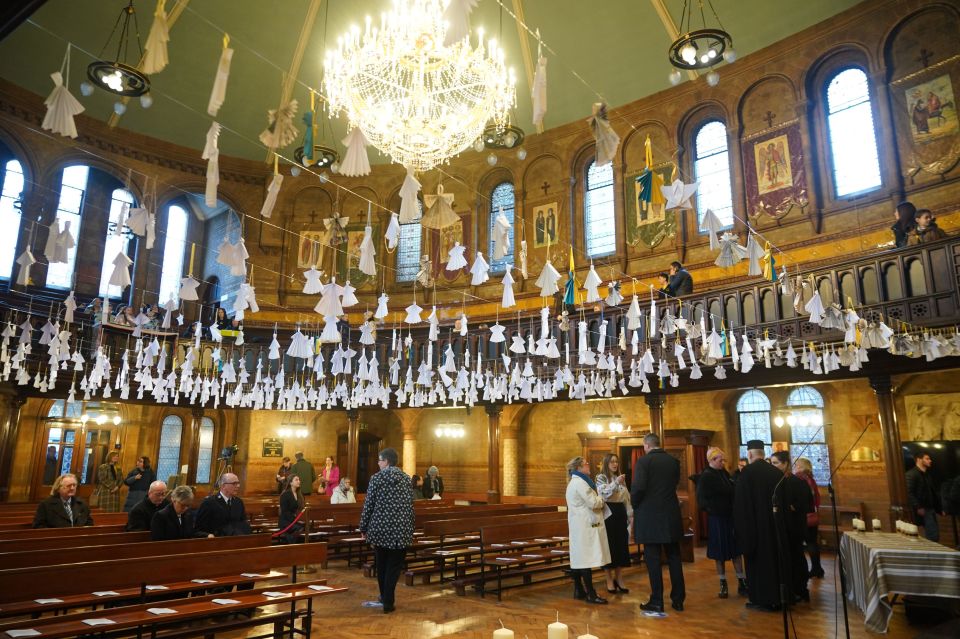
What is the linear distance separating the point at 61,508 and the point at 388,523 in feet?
13.8

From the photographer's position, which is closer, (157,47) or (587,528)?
(157,47)

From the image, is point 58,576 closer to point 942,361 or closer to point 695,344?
point 695,344

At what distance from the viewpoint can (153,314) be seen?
59.4 ft

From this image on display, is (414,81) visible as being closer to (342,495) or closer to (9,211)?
(342,495)

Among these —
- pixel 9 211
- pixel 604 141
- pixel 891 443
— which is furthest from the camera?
pixel 9 211

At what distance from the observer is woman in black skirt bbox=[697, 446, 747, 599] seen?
24.1 ft

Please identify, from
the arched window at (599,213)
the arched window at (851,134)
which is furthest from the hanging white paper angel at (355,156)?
the arched window at (599,213)

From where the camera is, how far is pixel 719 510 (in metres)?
7.37

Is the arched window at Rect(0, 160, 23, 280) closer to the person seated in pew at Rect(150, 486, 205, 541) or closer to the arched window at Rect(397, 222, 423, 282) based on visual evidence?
the arched window at Rect(397, 222, 423, 282)

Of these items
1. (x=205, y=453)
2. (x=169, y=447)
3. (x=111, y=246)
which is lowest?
(x=205, y=453)

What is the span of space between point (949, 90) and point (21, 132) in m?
23.3

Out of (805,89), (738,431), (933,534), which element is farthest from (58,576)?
(805,89)

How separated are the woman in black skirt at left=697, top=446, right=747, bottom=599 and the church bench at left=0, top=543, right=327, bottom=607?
14.3ft

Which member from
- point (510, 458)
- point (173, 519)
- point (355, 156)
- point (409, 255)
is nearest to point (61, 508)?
point (173, 519)
